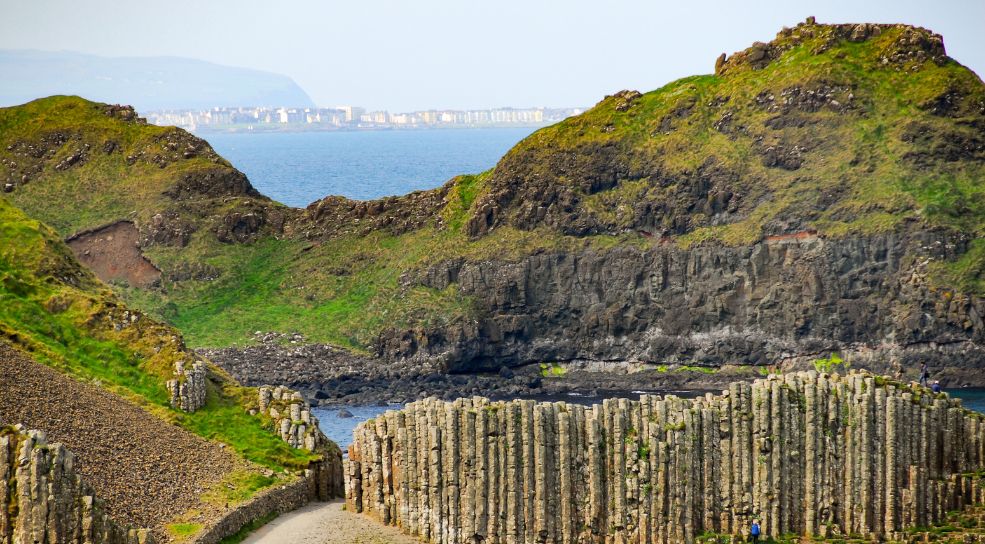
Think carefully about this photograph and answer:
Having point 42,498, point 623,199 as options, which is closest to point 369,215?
point 623,199

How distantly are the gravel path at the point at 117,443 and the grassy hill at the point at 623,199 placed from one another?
72502 mm

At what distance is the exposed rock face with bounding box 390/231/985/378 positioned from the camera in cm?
12456

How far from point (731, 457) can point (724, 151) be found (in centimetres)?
8273

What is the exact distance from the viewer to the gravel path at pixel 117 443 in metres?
52.8

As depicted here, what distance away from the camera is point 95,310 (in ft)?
212

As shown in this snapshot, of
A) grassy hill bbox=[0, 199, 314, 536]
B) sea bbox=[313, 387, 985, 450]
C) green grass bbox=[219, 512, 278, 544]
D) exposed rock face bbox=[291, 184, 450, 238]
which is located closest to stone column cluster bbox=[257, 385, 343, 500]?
grassy hill bbox=[0, 199, 314, 536]

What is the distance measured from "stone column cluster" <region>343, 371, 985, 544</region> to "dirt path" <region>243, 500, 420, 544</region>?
680mm

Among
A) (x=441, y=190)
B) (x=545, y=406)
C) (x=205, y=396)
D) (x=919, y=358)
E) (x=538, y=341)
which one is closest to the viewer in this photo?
(x=545, y=406)

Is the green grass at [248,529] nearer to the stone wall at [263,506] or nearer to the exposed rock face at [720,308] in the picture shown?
the stone wall at [263,506]

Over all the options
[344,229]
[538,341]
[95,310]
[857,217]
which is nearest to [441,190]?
[344,229]

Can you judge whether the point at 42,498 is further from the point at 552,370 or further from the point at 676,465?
the point at 552,370

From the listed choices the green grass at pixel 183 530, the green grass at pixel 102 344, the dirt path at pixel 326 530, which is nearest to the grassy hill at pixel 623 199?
the green grass at pixel 102 344

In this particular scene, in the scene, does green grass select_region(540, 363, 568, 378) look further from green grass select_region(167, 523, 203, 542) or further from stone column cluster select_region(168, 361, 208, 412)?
green grass select_region(167, 523, 203, 542)

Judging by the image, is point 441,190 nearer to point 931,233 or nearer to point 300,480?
point 931,233
